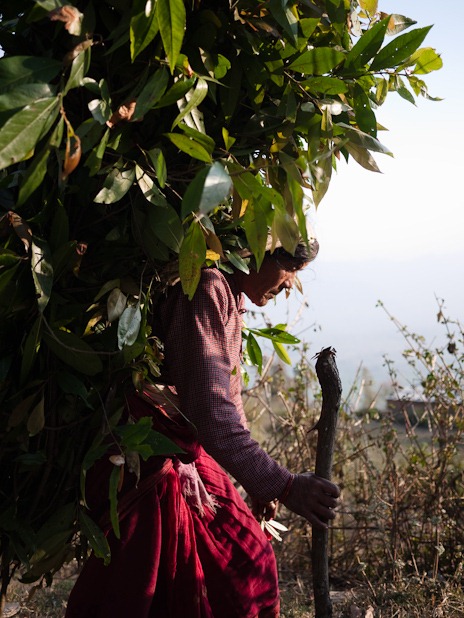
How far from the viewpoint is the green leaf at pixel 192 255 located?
1.55 meters

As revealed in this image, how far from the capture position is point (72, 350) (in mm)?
1676

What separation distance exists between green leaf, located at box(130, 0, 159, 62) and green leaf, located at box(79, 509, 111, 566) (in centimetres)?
103

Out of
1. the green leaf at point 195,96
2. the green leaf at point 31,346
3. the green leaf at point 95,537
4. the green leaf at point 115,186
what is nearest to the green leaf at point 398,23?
the green leaf at point 195,96

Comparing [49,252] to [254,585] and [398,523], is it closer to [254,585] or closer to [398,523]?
[254,585]

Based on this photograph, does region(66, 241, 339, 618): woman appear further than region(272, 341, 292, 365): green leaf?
No

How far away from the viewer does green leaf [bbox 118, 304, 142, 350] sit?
1692mm

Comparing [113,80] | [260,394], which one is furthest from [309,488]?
[260,394]

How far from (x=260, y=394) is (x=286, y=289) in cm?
222

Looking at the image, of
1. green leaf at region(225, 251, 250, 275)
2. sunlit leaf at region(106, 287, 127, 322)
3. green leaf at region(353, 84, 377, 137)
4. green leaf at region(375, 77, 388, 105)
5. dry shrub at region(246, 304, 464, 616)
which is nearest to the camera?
sunlit leaf at region(106, 287, 127, 322)

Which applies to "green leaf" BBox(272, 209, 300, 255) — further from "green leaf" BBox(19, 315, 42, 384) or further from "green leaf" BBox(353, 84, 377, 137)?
"green leaf" BBox(19, 315, 42, 384)

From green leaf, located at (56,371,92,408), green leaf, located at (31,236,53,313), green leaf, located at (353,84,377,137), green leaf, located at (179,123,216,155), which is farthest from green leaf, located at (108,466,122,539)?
green leaf, located at (353,84,377,137)

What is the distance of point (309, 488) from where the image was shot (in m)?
1.93

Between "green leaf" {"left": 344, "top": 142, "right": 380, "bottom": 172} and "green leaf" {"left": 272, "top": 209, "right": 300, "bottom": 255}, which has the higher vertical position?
"green leaf" {"left": 344, "top": 142, "right": 380, "bottom": 172}

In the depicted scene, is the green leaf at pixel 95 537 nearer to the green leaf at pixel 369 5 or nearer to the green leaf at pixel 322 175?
the green leaf at pixel 322 175
